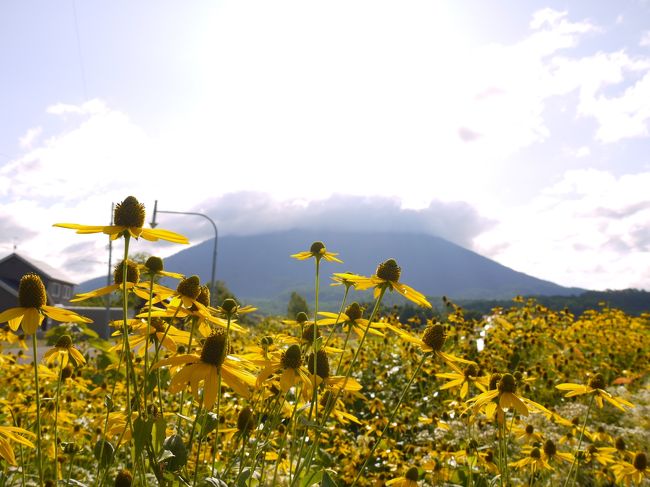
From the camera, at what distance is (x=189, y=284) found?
175 cm

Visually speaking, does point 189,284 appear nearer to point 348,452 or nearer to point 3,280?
point 348,452

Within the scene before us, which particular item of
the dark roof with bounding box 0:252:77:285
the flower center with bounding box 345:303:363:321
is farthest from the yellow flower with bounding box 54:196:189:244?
the dark roof with bounding box 0:252:77:285

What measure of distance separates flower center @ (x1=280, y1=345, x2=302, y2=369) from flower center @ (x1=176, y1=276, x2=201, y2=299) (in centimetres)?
38

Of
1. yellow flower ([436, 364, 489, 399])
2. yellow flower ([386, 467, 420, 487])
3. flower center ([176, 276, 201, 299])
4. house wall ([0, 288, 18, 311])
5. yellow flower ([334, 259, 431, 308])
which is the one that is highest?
flower center ([176, 276, 201, 299])

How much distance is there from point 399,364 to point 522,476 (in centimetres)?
322

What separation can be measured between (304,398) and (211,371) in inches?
21.1

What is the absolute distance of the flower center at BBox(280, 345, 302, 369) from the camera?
1649mm

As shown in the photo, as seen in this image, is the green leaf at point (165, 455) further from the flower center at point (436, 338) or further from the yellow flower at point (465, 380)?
the yellow flower at point (465, 380)

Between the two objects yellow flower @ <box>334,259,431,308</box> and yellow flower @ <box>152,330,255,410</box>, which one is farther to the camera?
yellow flower @ <box>334,259,431,308</box>

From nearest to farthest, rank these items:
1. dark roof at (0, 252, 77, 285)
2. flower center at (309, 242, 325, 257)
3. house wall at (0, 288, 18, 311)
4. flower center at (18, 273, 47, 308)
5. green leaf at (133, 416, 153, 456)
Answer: green leaf at (133, 416, 153, 456)
flower center at (18, 273, 47, 308)
flower center at (309, 242, 325, 257)
house wall at (0, 288, 18, 311)
dark roof at (0, 252, 77, 285)

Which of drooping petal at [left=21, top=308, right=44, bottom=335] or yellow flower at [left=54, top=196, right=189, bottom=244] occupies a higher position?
yellow flower at [left=54, top=196, right=189, bottom=244]

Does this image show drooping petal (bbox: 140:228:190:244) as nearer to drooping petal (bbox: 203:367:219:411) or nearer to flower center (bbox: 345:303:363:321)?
drooping petal (bbox: 203:367:219:411)

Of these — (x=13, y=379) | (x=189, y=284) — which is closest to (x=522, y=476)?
(x=189, y=284)

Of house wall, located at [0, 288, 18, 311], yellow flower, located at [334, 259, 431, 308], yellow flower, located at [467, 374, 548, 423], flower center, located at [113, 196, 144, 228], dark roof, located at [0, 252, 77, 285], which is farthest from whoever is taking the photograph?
dark roof, located at [0, 252, 77, 285]
